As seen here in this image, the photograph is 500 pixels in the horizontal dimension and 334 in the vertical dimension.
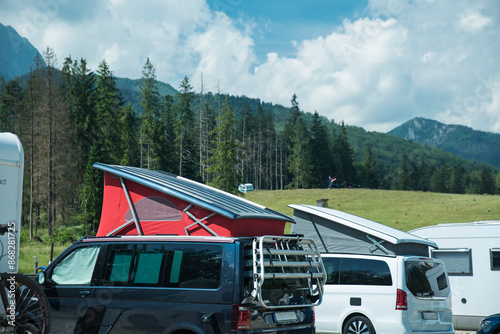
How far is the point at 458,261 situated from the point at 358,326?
4.88 metres

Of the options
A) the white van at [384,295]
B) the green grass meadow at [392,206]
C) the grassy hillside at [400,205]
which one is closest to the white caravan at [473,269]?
the white van at [384,295]

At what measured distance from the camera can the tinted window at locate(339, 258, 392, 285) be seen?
399 inches

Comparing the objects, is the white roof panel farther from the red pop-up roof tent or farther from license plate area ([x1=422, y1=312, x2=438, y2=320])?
the red pop-up roof tent

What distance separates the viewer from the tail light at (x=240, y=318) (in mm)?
6082

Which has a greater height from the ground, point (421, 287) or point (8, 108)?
point (8, 108)

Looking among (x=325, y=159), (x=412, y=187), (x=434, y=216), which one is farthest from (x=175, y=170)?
(x=412, y=187)

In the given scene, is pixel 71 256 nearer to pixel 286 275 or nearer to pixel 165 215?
pixel 165 215

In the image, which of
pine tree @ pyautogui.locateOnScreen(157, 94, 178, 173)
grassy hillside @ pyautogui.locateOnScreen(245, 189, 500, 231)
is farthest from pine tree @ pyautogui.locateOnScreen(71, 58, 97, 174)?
grassy hillside @ pyautogui.locateOnScreen(245, 189, 500, 231)

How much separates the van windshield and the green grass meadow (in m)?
24.1

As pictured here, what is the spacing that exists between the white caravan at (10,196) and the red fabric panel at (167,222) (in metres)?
2.78

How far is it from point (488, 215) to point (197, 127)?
65.9 meters

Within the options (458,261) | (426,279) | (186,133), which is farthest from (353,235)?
(186,133)

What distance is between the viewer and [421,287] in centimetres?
996

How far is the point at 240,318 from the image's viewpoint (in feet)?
20.0
